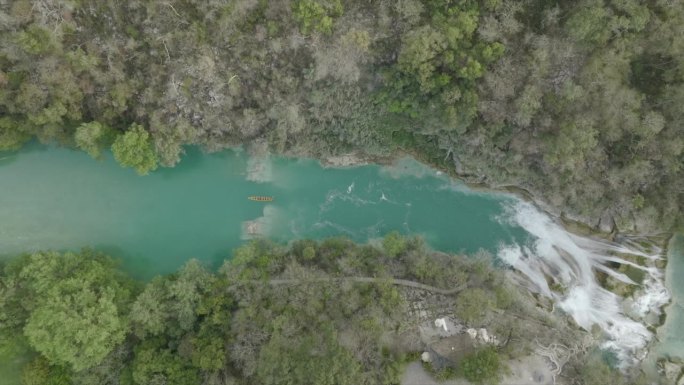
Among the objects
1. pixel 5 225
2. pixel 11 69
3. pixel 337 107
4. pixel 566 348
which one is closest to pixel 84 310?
pixel 5 225

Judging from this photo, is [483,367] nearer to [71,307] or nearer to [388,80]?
[388,80]

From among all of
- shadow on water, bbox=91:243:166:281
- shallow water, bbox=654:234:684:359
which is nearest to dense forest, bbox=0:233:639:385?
shadow on water, bbox=91:243:166:281

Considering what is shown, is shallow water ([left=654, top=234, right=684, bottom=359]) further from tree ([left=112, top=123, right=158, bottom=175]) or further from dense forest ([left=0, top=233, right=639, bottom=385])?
tree ([left=112, top=123, right=158, bottom=175])

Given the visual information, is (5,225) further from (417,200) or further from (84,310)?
(417,200)

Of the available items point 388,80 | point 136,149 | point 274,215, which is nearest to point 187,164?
point 136,149

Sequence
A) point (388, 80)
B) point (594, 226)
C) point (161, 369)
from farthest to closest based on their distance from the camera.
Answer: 1. point (594, 226)
2. point (388, 80)
3. point (161, 369)

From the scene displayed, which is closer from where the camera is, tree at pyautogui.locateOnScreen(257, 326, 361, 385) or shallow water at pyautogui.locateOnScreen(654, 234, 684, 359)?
tree at pyautogui.locateOnScreen(257, 326, 361, 385)

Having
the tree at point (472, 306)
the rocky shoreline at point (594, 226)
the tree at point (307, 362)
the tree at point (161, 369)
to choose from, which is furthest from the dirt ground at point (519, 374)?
the tree at point (161, 369)
